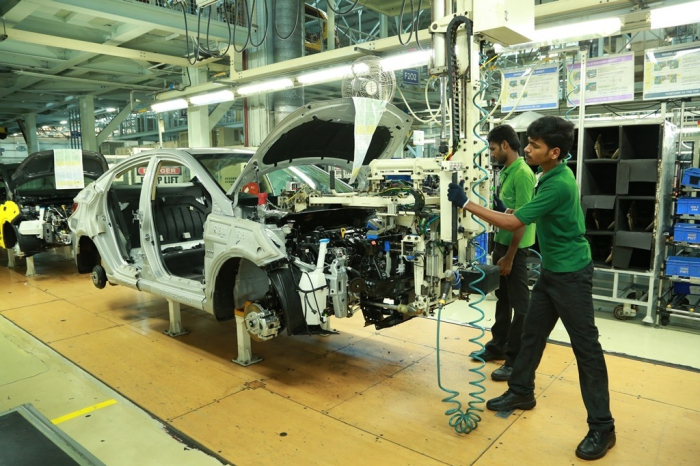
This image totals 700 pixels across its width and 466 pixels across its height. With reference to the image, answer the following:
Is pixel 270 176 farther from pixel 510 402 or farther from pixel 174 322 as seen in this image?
pixel 510 402

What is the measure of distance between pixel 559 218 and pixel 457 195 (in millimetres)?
577

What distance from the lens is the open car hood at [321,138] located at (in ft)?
12.1

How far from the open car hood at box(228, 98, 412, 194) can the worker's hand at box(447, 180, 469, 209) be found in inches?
45.4

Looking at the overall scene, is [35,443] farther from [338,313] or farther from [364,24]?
[364,24]

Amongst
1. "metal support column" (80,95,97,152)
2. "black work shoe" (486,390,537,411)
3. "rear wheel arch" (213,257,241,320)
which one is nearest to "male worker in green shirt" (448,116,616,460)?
"black work shoe" (486,390,537,411)

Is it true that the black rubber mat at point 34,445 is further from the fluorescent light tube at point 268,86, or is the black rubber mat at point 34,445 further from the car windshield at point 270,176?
the fluorescent light tube at point 268,86

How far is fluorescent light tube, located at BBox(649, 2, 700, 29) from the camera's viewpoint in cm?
393

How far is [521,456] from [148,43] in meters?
9.36

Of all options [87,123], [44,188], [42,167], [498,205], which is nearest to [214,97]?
[42,167]

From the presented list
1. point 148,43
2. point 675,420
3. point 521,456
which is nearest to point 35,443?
point 521,456

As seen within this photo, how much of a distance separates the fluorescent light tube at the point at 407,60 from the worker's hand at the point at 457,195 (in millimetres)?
3204

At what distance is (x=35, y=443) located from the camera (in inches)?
74.3

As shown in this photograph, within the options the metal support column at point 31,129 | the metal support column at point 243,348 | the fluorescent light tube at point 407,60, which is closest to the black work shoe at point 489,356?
the metal support column at point 243,348

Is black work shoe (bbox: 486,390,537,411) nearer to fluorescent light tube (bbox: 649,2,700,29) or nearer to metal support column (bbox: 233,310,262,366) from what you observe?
metal support column (bbox: 233,310,262,366)
